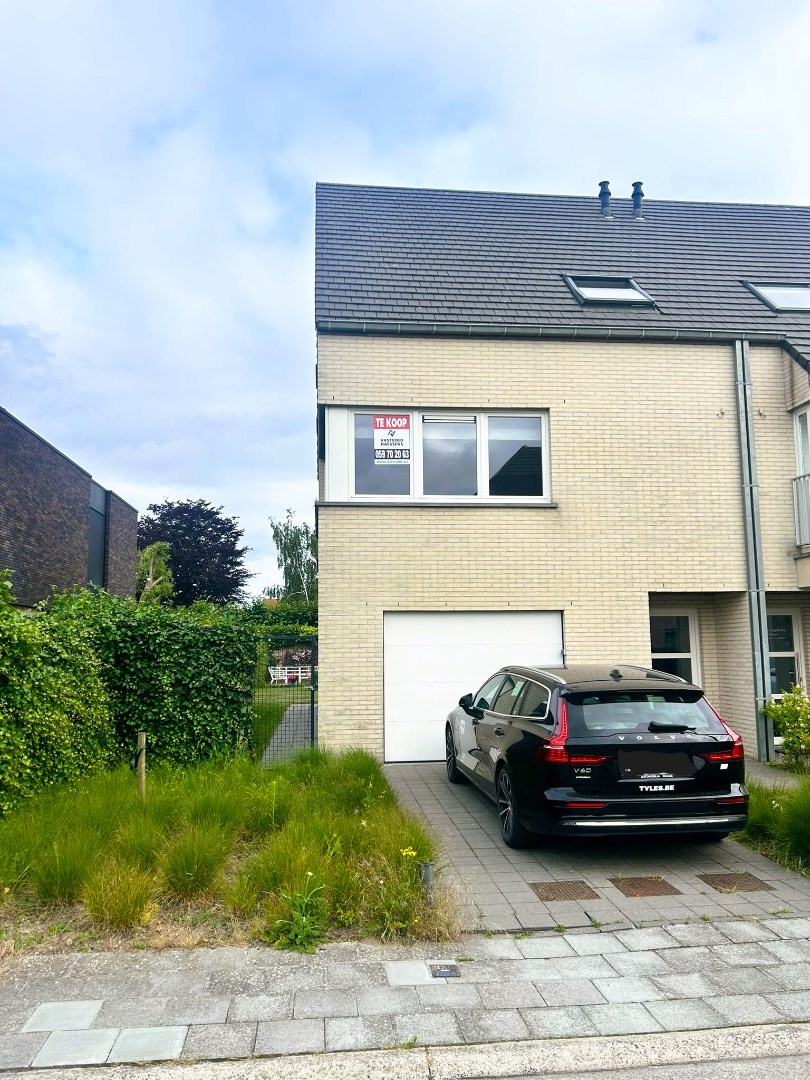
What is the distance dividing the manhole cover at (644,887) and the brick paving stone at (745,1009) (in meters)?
1.43

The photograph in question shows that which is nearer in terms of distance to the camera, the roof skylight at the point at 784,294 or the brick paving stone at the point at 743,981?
the brick paving stone at the point at 743,981

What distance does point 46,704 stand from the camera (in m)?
6.61

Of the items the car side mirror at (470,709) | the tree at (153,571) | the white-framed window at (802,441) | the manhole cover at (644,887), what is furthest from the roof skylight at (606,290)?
the tree at (153,571)

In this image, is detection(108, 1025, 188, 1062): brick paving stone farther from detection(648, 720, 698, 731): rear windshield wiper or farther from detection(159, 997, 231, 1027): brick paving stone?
detection(648, 720, 698, 731): rear windshield wiper

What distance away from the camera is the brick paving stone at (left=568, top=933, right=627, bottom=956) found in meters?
4.47

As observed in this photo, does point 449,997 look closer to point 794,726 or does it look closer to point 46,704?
point 46,704

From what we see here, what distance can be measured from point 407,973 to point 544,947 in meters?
0.87

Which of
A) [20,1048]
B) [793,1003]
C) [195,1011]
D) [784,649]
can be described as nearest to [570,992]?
[793,1003]


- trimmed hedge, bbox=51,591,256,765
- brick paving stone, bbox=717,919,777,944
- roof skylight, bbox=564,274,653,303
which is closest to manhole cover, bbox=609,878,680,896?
brick paving stone, bbox=717,919,777,944

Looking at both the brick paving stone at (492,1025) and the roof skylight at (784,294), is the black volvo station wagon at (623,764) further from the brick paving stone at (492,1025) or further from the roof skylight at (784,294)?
the roof skylight at (784,294)

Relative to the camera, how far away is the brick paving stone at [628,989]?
12.9 feet

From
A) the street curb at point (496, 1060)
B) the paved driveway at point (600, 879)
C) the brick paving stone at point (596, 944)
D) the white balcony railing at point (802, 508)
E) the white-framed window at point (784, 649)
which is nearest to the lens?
the street curb at point (496, 1060)

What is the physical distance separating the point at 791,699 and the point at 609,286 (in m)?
6.98

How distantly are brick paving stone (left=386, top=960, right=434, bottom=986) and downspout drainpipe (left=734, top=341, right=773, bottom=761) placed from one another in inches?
307
